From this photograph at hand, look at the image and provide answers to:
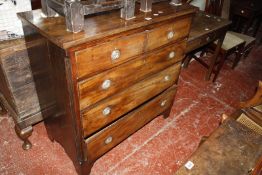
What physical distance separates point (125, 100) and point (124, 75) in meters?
0.27

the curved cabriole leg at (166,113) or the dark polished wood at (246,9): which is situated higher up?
the dark polished wood at (246,9)

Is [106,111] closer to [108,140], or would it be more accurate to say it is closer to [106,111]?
[106,111]

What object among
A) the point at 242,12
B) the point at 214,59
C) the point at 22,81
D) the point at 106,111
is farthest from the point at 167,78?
the point at 242,12

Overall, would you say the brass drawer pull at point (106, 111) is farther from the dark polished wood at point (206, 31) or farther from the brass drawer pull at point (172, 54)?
the dark polished wood at point (206, 31)

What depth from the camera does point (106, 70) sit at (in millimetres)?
1485

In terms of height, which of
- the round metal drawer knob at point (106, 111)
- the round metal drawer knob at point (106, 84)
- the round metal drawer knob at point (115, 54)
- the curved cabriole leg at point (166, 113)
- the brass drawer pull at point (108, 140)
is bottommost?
the curved cabriole leg at point (166, 113)

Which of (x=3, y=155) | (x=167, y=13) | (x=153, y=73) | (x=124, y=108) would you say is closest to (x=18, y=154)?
(x=3, y=155)

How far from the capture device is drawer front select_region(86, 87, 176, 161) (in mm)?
1832

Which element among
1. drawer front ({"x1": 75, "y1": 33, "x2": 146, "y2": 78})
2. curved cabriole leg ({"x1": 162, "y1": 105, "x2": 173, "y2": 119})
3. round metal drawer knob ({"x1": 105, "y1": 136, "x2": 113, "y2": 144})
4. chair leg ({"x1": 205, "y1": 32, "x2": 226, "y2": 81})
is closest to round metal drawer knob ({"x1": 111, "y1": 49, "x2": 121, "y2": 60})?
drawer front ({"x1": 75, "y1": 33, "x2": 146, "y2": 78})

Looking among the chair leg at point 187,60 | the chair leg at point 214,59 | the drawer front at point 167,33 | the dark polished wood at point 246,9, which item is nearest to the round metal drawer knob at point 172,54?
the drawer front at point 167,33

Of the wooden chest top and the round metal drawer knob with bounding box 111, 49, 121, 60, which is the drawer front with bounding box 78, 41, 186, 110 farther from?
the wooden chest top

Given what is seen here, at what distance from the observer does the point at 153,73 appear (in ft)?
6.40

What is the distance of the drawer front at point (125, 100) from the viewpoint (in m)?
1.65

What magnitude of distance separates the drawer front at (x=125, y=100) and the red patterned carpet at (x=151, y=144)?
594mm
